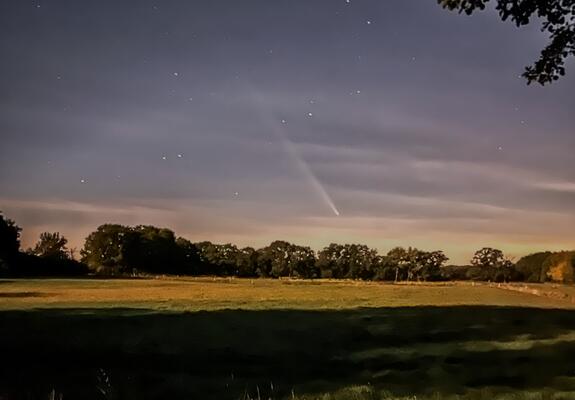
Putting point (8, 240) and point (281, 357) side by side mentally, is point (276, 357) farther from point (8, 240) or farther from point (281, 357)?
point (8, 240)

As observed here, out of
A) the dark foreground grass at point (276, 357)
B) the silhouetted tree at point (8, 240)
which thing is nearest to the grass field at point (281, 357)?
the dark foreground grass at point (276, 357)

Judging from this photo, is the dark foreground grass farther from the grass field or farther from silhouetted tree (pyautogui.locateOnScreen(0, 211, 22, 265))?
silhouetted tree (pyautogui.locateOnScreen(0, 211, 22, 265))

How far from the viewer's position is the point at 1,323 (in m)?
38.3

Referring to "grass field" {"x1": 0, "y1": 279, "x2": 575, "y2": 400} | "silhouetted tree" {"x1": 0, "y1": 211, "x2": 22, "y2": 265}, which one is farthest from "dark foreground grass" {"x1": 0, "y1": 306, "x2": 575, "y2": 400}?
"silhouetted tree" {"x1": 0, "y1": 211, "x2": 22, "y2": 265}

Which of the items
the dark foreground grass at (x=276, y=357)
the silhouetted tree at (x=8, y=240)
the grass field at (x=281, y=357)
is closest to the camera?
the grass field at (x=281, y=357)

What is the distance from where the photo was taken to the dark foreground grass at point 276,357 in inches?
741

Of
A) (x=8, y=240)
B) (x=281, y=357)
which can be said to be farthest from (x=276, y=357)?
(x=8, y=240)

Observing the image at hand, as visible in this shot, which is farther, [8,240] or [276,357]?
[8,240]

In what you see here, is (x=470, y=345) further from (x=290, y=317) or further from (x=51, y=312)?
(x=51, y=312)

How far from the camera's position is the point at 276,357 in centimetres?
2644

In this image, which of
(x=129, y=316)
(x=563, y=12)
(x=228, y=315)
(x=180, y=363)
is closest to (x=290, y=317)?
(x=228, y=315)

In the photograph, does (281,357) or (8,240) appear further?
(8,240)

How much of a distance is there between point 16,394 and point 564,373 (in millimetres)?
18211

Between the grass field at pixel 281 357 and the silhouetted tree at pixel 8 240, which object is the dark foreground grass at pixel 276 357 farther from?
the silhouetted tree at pixel 8 240
